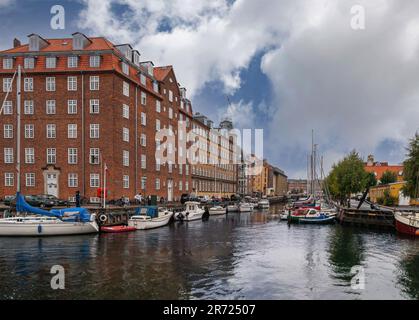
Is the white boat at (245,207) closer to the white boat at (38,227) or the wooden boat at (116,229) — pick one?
the wooden boat at (116,229)

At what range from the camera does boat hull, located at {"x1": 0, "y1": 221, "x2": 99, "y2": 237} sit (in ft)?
118

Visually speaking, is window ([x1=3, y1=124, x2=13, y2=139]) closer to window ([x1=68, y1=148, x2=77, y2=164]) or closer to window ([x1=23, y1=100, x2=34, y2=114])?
window ([x1=23, y1=100, x2=34, y2=114])

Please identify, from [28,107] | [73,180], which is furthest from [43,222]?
[28,107]

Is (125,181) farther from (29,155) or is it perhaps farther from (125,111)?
(29,155)

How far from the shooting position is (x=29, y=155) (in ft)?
187

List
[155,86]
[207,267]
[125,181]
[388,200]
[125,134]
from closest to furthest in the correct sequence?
[207,267] < [125,181] < [125,134] < [155,86] < [388,200]

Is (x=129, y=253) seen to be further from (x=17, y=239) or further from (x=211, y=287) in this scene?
(x=17, y=239)

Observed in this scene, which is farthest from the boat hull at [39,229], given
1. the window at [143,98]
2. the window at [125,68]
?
the window at [143,98]

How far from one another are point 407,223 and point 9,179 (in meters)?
56.6

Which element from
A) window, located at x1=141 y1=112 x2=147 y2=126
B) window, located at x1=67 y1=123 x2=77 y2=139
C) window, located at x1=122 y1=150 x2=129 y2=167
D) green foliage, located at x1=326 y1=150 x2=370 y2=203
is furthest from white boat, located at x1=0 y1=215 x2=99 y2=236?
green foliage, located at x1=326 y1=150 x2=370 y2=203

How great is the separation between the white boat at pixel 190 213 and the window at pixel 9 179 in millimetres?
26179

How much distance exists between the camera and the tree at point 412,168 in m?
52.6

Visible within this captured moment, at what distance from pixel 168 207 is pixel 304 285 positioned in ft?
144
